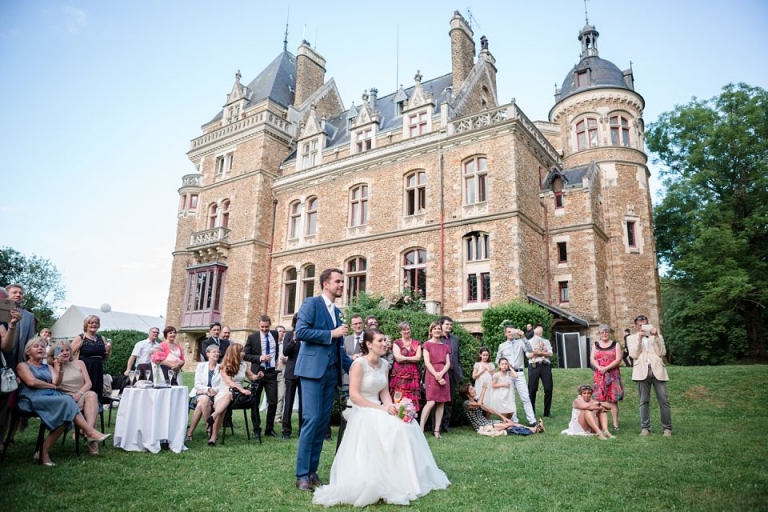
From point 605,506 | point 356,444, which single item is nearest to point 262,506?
point 356,444

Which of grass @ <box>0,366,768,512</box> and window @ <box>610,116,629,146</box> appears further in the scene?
window @ <box>610,116,629,146</box>

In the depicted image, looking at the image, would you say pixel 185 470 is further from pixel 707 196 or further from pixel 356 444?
pixel 707 196

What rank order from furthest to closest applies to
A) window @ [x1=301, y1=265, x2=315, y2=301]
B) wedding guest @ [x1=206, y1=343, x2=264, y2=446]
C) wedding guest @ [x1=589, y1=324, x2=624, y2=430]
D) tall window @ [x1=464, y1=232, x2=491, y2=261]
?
window @ [x1=301, y1=265, x2=315, y2=301], tall window @ [x1=464, y1=232, x2=491, y2=261], wedding guest @ [x1=589, y1=324, x2=624, y2=430], wedding guest @ [x1=206, y1=343, x2=264, y2=446]

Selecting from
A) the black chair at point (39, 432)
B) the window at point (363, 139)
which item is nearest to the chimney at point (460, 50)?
the window at point (363, 139)

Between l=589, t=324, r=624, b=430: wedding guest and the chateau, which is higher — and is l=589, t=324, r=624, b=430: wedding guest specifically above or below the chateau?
below

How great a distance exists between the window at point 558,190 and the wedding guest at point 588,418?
46.4ft

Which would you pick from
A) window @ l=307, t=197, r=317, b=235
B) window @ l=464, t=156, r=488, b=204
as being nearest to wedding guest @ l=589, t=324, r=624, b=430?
window @ l=464, t=156, r=488, b=204

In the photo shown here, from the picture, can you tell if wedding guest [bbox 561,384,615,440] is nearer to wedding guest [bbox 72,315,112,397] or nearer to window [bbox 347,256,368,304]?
wedding guest [bbox 72,315,112,397]

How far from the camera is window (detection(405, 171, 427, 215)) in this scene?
2040 cm

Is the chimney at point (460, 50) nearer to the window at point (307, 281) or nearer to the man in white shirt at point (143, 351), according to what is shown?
the window at point (307, 281)

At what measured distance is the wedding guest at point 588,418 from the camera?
7.24m

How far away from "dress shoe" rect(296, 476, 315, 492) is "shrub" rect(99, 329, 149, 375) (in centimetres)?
1436

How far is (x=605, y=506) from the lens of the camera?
3.75 meters

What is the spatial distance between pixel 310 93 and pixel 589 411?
25530 mm
